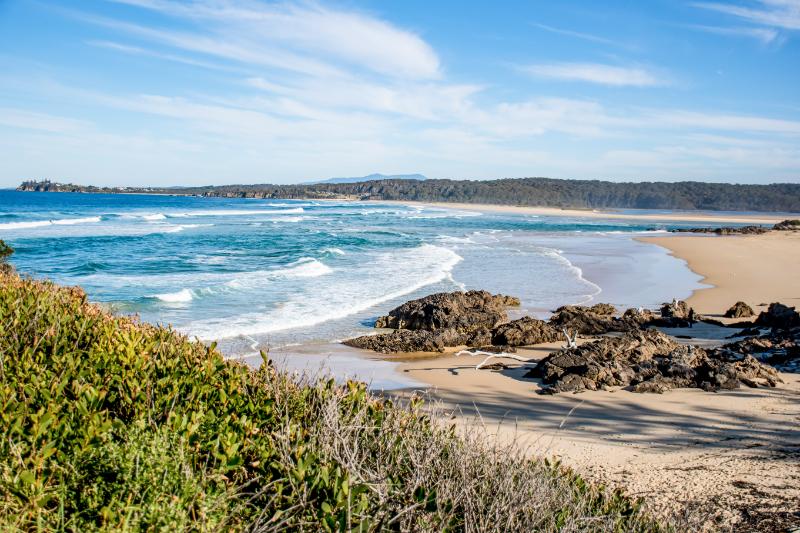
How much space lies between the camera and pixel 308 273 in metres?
21.6

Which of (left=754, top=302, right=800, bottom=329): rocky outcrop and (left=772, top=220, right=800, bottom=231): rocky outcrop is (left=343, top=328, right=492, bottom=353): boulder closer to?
(left=754, top=302, right=800, bottom=329): rocky outcrop

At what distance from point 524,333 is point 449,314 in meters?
2.00

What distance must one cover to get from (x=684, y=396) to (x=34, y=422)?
23.6 feet

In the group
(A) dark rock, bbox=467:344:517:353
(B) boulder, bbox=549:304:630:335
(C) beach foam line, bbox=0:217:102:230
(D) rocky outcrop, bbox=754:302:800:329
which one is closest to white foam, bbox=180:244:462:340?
(A) dark rock, bbox=467:344:517:353

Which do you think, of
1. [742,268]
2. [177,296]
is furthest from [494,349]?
[742,268]

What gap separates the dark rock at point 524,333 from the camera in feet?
37.4

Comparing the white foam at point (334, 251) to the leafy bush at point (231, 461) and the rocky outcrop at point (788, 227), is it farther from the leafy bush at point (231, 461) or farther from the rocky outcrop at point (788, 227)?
the rocky outcrop at point (788, 227)

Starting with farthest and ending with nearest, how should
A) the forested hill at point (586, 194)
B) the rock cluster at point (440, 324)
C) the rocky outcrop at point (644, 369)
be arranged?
1. the forested hill at point (586, 194)
2. the rock cluster at point (440, 324)
3. the rocky outcrop at point (644, 369)

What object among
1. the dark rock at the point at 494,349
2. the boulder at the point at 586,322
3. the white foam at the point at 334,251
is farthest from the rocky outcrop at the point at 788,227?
the dark rock at the point at 494,349

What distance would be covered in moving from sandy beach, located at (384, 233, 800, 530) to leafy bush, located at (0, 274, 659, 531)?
0.36 m

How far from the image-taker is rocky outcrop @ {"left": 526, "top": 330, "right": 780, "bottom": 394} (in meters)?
8.07

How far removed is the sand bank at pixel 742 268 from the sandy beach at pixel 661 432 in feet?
25.5

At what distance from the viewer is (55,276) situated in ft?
69.4

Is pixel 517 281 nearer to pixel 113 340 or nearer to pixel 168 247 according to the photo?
pixel 113 340
